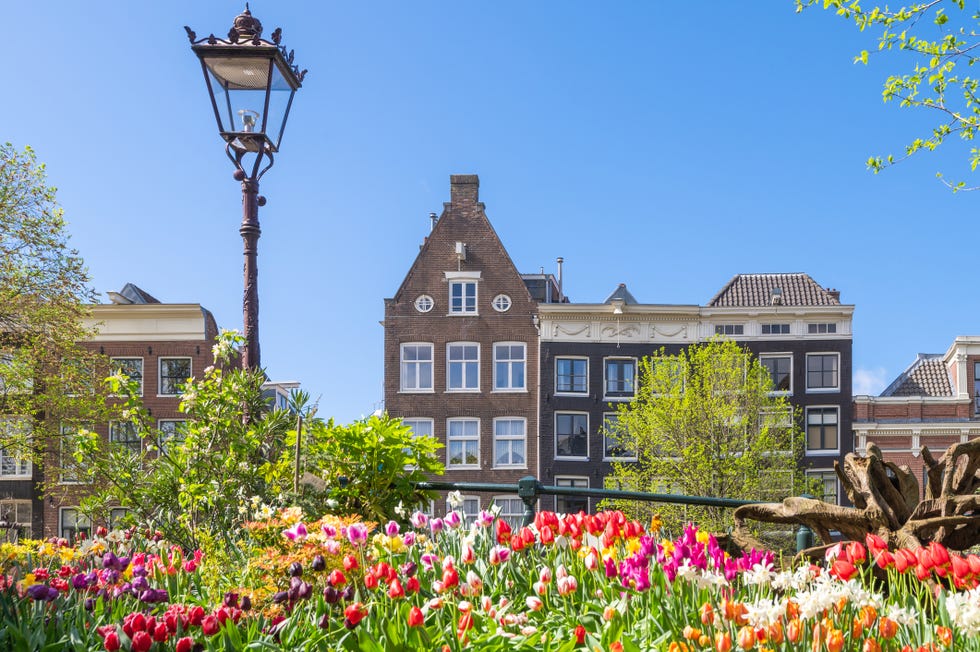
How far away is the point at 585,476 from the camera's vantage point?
116ft

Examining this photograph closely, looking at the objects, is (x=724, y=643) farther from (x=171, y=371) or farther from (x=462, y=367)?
(x=171, y=371)

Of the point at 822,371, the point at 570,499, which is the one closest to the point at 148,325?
the point at 570,499

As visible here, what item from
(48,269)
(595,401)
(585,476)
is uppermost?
(48,269)

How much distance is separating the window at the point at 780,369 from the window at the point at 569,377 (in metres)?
6.77

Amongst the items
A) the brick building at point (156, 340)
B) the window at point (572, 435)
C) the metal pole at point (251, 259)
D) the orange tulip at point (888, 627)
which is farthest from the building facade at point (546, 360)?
the orange tulip at point (888, 627)

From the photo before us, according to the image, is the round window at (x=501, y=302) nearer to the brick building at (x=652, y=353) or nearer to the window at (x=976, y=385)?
the brick building at (x=652, y=353)

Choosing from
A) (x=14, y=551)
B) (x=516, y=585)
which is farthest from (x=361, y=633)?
(x=14, y=551)

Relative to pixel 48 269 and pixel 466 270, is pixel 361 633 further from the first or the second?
pixel 466 270

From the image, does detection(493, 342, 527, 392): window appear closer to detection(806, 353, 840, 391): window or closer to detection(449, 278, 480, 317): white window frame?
detection(449, 278, 480, 317): white window frame

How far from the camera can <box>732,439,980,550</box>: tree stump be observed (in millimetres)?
4145

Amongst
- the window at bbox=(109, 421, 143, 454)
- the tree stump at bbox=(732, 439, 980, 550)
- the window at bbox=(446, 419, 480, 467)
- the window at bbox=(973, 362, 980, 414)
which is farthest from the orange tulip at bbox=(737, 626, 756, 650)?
the window at bbox=(973, 362, 980, 414)

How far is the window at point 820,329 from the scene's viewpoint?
35.8 m

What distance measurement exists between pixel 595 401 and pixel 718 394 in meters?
5.34

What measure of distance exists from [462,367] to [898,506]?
104 ft
